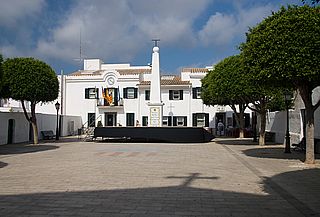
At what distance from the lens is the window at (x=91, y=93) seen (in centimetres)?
4316

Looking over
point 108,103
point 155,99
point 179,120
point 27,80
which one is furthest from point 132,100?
point 27,80

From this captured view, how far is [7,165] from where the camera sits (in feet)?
47.3

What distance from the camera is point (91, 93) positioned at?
43344mm

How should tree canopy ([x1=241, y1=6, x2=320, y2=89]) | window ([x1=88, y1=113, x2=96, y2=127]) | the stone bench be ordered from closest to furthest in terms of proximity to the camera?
tree canopy ([x1=241, y1=6, x2=320, y2=89]), the stone bench, window ([x1=88, y1=113, x2=96, y2=127])

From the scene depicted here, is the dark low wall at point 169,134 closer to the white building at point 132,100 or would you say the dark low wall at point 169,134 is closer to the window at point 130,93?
the white building at point 132,100

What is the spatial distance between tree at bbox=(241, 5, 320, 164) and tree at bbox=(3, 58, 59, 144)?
15051 millimetres

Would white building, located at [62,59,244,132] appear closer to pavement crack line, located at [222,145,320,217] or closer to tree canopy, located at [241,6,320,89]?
tree canopy, located at [241,6,320,89]

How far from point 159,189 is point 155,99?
23.5 meters

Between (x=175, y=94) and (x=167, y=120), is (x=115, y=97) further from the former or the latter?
(x=175, y=94)

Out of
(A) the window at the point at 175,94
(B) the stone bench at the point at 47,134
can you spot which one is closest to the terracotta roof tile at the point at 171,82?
(A) the window at the point at 175,94

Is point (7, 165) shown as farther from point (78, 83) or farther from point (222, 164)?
point (78, 83)

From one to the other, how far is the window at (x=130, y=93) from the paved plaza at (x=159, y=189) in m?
28.2

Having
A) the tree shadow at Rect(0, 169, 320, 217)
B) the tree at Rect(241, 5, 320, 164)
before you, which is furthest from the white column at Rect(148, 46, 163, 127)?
the tree shadow at Rect(0, 169, 320, 217)

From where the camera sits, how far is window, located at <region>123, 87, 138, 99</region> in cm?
4231
